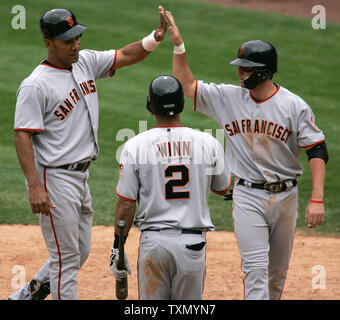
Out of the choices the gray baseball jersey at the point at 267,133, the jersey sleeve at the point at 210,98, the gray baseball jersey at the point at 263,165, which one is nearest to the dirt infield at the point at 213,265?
the gray baseball jersey at the point at 263,165

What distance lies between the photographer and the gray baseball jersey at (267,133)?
15.8 feet

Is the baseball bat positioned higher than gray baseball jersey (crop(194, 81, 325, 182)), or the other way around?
gray baseball jersey (crop(194, 81, 325, 182))

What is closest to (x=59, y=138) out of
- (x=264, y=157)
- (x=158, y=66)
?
(x=264, y=157)

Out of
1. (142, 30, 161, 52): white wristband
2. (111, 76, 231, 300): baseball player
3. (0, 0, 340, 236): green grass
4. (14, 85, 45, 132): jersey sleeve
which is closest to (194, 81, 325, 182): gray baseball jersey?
(111, 76, 231, 300): baseball player

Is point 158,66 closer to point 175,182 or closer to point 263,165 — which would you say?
point 263,165

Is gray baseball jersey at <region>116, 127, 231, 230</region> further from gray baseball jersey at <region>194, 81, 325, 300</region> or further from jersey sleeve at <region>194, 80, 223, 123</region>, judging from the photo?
jersey sleeve at <region>194, 80, 223, 123</region>

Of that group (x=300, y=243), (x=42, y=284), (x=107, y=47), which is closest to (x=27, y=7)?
(x=107, y=47)

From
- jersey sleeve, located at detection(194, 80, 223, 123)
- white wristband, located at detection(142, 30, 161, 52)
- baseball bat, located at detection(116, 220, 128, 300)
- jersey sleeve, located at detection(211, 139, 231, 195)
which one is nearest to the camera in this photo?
baseball bat, located at detection(116, 220, 128, 300)

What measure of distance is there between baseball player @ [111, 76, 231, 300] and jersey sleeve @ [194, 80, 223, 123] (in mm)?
874

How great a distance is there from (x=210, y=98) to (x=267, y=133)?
537 mm

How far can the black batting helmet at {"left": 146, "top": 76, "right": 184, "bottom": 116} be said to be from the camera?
413 cm

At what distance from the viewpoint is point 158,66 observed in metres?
13.8

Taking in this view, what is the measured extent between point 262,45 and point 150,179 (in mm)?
1405
